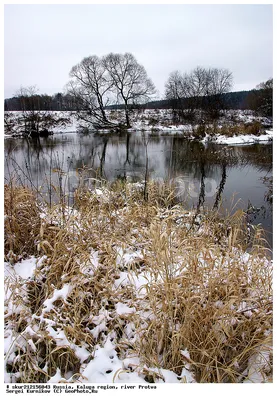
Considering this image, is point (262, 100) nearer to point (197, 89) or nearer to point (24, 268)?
point (197, 89)

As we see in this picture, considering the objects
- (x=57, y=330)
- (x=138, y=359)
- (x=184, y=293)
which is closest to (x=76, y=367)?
(x=57, y=330)

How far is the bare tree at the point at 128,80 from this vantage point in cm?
2616

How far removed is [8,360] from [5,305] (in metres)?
0.38

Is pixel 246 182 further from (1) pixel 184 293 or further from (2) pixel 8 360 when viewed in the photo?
(2) pixel 8 360

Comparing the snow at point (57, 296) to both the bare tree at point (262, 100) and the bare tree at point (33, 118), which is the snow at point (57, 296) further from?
the bare tree at point (262, 100)

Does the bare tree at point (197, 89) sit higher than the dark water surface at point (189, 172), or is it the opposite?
the bare tree at point (197, 89)

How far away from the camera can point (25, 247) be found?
2.21 meters

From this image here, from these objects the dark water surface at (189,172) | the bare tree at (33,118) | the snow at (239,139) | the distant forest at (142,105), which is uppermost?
the distant forest at (142,105)

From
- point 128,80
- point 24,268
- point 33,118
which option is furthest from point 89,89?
point 24,268

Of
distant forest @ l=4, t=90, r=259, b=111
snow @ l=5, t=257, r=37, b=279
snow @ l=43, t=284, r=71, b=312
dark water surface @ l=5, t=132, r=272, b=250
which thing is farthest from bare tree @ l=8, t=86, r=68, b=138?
snow @ l=43, t=284, r=71, b=312

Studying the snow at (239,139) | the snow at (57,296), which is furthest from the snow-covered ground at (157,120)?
the snow at (57,296)

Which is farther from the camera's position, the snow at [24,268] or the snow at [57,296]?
the snow at [24,268]

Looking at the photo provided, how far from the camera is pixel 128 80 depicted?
27484mm
